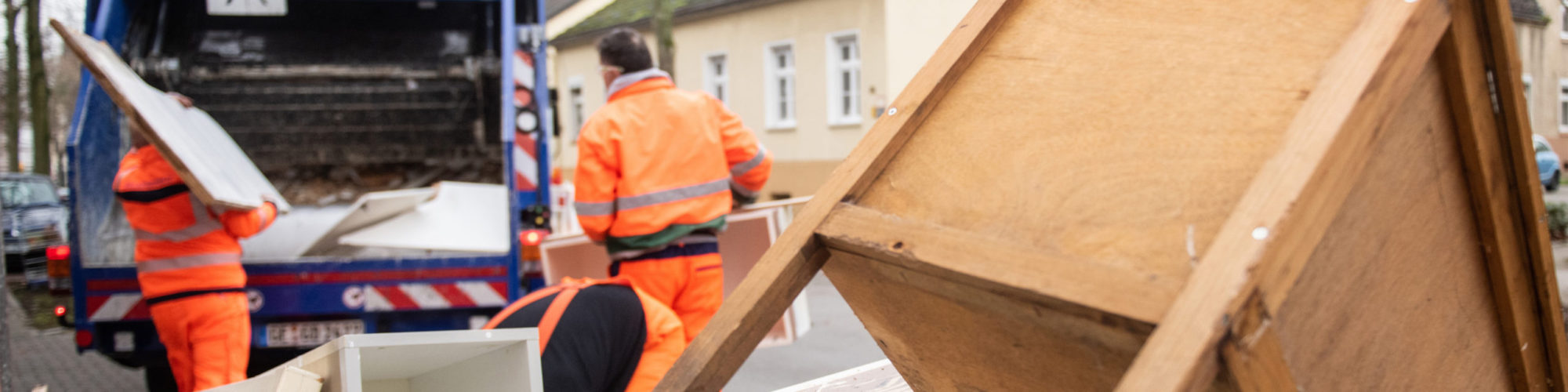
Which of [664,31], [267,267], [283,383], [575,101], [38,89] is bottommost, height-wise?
[267,267]

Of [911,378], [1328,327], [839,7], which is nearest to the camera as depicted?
[1328,327]

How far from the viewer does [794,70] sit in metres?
16.7

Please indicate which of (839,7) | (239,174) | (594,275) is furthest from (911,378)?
(839,7)

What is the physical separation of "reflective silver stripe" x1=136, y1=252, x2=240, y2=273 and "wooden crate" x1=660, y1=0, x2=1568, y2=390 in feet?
9.72

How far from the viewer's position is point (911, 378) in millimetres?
1682

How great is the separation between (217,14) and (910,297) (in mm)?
5118

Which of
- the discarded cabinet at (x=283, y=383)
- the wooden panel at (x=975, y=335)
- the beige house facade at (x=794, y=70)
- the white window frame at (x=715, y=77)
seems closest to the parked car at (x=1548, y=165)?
the beige house facade at (x=794, y=70)

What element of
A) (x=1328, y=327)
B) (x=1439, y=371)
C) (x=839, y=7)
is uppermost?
(x=839, y=7)

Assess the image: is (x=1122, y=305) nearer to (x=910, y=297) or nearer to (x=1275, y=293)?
(x=1275, y=293)

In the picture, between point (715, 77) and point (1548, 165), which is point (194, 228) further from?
point (1548, 165)

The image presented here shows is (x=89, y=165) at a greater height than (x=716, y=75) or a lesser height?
lesser

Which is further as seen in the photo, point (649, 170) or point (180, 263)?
point (180, 263)

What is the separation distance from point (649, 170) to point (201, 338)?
67.5 inches

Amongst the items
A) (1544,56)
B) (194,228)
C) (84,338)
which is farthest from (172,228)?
(1544,56)
